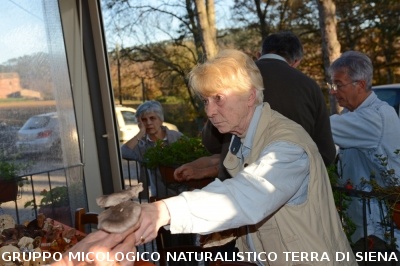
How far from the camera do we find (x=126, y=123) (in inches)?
411

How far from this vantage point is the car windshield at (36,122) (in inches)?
202

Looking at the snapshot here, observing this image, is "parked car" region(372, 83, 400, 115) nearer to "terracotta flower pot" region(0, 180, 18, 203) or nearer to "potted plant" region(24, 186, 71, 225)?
"potted plant" region(24, 186, 71, 225)

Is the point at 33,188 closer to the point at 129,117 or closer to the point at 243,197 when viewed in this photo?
the point at 243,197

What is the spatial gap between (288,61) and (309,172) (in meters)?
1.78

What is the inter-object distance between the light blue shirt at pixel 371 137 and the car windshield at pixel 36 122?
2555mm

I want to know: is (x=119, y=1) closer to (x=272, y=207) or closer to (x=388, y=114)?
(x=388, y=114)

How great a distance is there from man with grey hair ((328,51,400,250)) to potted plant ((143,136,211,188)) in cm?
114

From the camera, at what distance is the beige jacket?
2.05m

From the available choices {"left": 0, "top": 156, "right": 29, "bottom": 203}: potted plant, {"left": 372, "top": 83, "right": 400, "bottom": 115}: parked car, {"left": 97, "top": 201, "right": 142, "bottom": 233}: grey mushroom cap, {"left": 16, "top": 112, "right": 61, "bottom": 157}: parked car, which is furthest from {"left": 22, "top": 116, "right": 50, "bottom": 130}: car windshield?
{"left": 372, "top": 83, "right": 400, "bottom": 115}: parked car

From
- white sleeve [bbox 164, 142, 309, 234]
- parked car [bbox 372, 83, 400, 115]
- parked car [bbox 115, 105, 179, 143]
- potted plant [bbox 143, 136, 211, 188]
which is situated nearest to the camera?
white sleeve [bbox 164, 142, 309, 234]

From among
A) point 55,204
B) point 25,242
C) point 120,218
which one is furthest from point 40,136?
point 120,218

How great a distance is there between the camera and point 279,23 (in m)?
12.6

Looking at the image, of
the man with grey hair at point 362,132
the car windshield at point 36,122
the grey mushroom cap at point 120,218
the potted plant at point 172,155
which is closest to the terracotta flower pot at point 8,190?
the car windshield at point 36,122

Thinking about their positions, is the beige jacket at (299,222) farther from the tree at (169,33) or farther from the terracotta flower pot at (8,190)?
the tree at (169,33)
